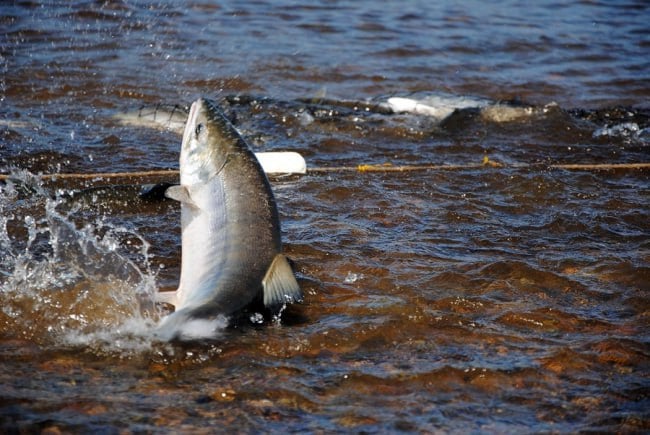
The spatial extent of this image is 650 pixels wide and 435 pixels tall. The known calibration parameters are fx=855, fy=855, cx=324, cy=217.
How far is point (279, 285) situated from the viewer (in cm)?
399

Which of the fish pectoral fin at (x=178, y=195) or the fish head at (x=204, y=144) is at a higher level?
the fish head at (x=204, y=144)

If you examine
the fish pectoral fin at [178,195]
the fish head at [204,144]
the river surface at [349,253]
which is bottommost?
the river surface at [349,253]

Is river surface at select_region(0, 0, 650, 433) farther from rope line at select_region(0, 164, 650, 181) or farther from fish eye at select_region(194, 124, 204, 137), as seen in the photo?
fish eye at select_region(194, 124, 204, 137)

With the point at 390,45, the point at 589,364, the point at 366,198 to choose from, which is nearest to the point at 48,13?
the point at 390,45

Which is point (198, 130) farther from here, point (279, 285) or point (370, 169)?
point (370, 169)

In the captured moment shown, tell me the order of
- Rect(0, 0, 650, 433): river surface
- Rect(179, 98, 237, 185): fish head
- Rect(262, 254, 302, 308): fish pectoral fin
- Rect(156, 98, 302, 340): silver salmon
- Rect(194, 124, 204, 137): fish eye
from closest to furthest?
Rect(0, 0, 650, 433): river surface → Rect(156, 98, 302, 340): silver salmon → Rect(262, 254, 302, 308): fish pectoral fin → Rect(179, 98, 237, 185): fish head → Rect(194, 124, 204, 137): fish eye

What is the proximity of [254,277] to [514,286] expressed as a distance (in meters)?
1.74

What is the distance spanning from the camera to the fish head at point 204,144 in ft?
15.1

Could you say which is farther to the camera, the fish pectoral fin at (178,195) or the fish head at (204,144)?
the fish head at (204,144)

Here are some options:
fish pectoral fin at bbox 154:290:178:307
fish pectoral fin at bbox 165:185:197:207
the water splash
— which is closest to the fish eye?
fish pectoral fin at bbox 165:185:197:207

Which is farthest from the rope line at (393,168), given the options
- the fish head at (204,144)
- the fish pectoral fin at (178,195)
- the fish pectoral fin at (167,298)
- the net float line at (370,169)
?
the fish pectoral fin at (167,298)

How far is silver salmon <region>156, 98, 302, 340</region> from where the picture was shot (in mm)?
3859

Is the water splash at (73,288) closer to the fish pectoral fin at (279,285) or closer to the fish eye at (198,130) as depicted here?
the fish pectoral fin at (279,285)

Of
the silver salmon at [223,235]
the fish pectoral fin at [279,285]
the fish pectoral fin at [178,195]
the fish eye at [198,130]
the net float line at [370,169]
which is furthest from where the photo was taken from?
the net float line at [370,169]
